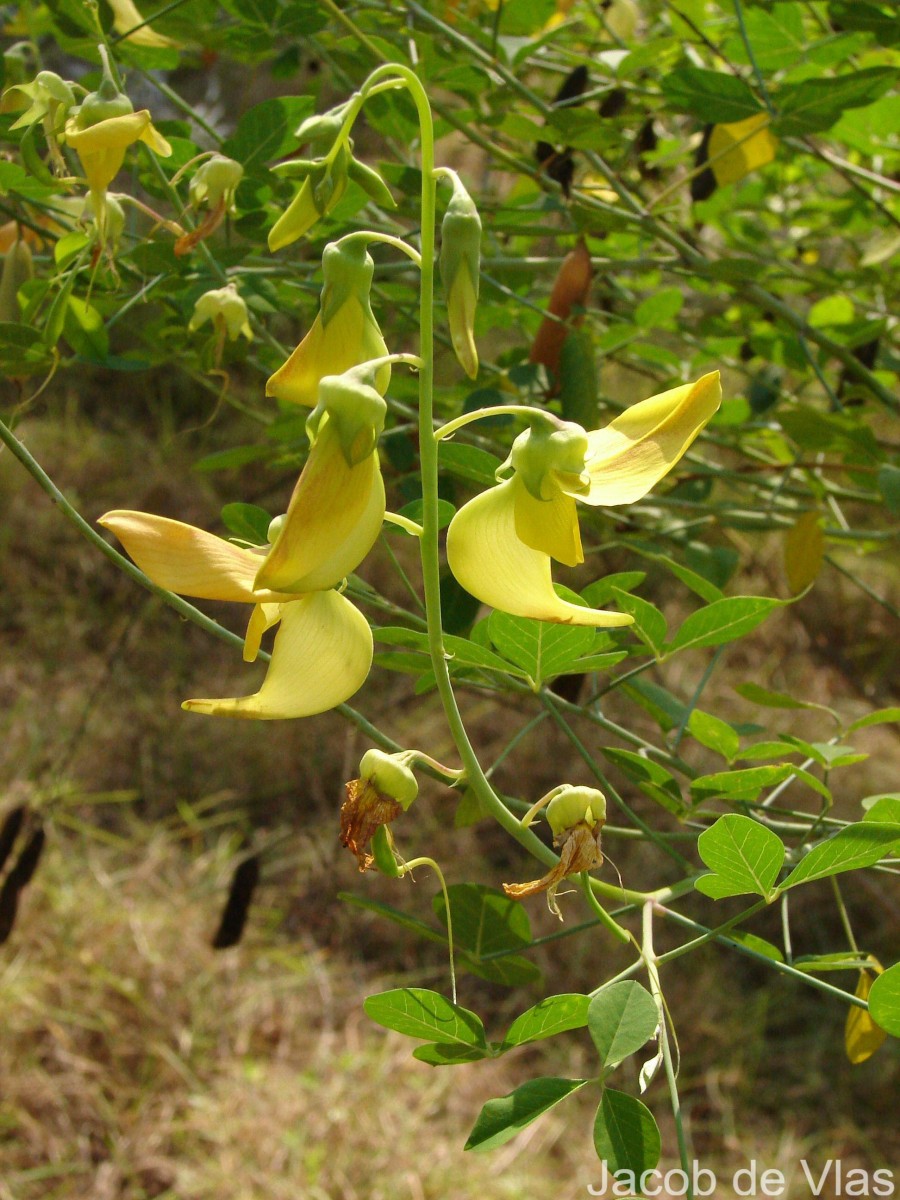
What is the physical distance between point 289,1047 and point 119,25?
171cm

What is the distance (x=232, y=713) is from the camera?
1.14 feet

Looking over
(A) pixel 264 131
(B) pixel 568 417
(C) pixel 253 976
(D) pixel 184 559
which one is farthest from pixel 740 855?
(C) pixel 253 976

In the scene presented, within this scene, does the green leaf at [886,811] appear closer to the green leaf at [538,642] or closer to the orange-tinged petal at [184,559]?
the green leaf at [538,642]

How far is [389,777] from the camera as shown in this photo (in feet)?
1.38

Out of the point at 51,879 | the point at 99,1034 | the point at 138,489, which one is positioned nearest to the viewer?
the point at 99,1034

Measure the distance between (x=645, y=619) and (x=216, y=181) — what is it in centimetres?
34

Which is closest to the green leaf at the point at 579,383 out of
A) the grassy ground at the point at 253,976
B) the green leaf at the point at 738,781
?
the green leaf at the point at 738,781

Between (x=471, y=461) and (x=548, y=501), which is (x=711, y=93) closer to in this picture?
(x=471, y=461)

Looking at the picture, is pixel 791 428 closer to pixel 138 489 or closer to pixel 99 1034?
pixel 99 1034

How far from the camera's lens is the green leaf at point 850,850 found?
16.3 inches

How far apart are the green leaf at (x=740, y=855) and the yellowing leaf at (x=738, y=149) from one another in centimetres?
64

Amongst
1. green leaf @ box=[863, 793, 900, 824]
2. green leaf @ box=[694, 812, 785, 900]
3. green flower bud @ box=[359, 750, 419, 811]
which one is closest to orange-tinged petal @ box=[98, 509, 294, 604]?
green flower bud @ box=[359, 750, 419, 811]

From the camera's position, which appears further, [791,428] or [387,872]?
[791,428]

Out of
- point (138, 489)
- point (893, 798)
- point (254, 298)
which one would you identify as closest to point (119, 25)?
point (254, 298)
